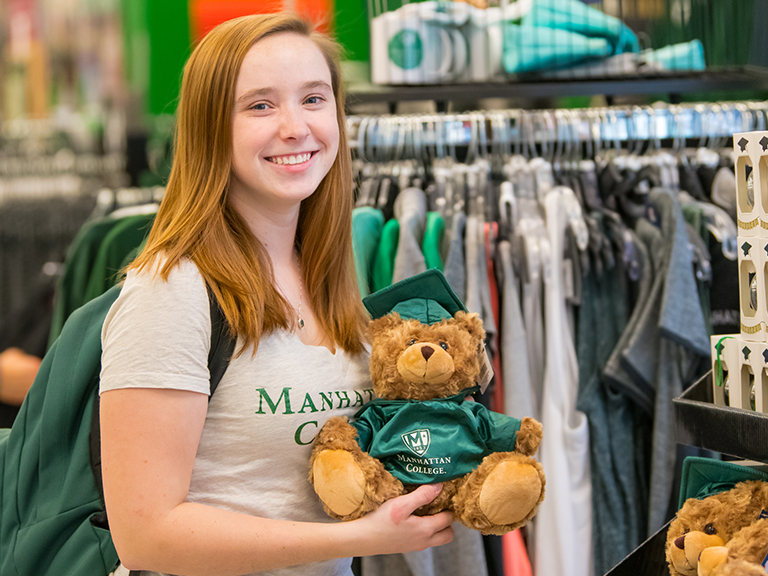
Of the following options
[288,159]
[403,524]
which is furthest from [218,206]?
[403,524]

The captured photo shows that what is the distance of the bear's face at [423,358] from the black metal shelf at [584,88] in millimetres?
937

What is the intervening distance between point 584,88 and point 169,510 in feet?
4.84

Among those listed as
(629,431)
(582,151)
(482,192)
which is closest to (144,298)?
(482,192)

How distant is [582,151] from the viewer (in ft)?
6.75

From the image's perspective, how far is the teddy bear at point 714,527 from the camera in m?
0.73

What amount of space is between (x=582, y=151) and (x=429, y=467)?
138 cm

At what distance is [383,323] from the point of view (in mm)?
1041

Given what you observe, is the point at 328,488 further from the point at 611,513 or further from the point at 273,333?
the point at 611,513

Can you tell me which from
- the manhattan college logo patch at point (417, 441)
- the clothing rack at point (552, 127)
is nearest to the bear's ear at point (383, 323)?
the manhattan college logo patch at point (417, 441)

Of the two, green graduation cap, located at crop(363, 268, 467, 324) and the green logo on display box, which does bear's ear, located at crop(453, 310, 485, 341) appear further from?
the green logo on display box

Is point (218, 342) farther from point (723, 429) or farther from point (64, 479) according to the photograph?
point (723, 429)

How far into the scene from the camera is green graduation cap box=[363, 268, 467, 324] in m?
1.04

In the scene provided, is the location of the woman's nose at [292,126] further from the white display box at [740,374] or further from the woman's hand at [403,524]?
the white display box at [740,374]

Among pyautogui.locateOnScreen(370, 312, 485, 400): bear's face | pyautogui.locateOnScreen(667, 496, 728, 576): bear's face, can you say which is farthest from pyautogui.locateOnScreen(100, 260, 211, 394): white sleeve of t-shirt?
pyautogui.locateOnScreen(667, 496, 728, 576): bear's face
